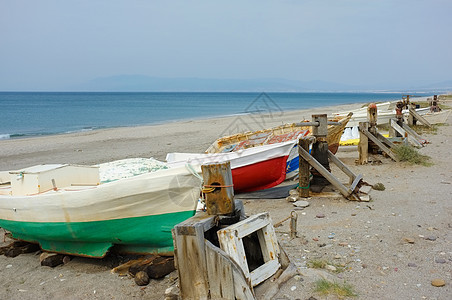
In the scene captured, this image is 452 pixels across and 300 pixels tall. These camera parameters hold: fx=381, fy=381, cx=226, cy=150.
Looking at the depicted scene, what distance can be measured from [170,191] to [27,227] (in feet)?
8.55

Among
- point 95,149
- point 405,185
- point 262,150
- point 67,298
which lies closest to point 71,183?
point 67,298

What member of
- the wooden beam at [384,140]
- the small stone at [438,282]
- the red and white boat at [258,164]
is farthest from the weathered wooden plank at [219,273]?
the wooden beam at [384,140]

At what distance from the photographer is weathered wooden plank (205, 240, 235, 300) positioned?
3.78 metres

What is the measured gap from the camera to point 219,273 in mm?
3840

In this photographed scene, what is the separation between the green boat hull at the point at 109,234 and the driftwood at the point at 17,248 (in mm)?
544

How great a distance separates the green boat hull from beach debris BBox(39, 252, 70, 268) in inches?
3.9

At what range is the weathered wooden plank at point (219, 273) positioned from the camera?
378 cm

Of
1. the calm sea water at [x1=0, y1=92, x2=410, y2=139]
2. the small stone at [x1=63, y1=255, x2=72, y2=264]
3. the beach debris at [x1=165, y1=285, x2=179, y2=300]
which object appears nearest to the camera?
the beach debris at [x1=165, y1=285, x2=179, y2=300]

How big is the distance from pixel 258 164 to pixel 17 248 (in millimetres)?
4945

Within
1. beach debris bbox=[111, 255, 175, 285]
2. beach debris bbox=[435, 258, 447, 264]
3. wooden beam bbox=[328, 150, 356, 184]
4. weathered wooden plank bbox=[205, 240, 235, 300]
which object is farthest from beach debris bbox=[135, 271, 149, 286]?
wooden beam bbox=[328, 150, 356, 184]

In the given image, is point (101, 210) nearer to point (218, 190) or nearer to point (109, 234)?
point (109, 234)

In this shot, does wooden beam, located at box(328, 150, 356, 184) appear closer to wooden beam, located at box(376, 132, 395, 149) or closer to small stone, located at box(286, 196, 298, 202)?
small stone, located at box(286, 196, 298, 202)

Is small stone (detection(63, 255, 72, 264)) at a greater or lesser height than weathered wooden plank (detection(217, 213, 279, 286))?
lesser

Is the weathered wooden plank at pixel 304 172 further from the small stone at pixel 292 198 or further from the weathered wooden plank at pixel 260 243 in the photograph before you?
the weathered wooden plank at pixel 260 243
